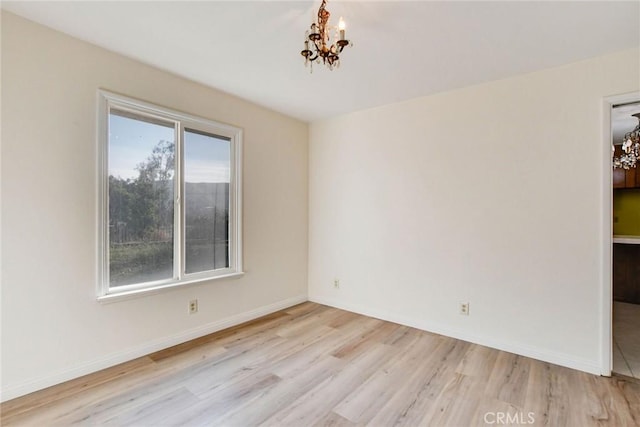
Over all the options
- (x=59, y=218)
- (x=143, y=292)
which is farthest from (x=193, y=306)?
(x=59, y=218)

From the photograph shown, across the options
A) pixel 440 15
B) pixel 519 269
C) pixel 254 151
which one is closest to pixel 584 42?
pixel 440 15

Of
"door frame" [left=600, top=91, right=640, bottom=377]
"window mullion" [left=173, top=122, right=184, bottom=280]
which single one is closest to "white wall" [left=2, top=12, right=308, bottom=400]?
"window mullion" [left=173, top=122, right=184, bottom=280]

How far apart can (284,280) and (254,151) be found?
5.49 feet

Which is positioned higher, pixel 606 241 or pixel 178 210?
pixel 178 210

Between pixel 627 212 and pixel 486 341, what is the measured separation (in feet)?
13.7

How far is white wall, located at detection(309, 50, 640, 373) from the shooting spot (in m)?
2.41

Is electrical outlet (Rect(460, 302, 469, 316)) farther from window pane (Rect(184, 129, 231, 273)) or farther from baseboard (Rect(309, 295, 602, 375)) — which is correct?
window pane (Rect(184, 129, 231, 273))

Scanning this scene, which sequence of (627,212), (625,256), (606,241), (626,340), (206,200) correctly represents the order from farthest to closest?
(627,212), (625,256), (206,200), (626,340), (606,241)

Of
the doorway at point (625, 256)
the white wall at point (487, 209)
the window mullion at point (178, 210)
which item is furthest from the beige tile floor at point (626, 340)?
the window mullion at point (178, 210)

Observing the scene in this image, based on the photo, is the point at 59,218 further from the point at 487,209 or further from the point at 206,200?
the point at 487,209

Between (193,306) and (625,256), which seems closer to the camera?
(193,306)

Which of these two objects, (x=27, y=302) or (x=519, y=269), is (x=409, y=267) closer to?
(x=519, y=269)

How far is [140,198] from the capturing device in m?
2.59

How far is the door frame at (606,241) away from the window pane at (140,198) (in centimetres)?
362
